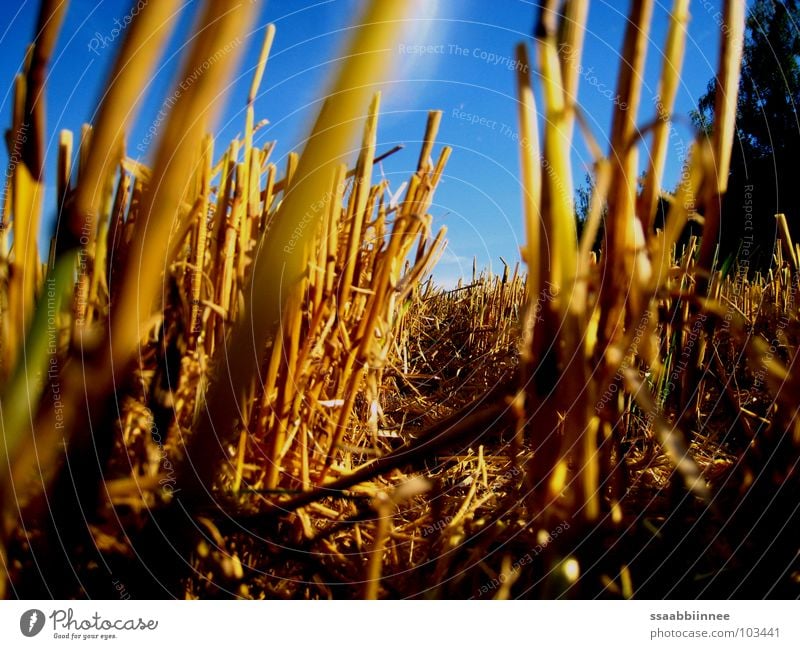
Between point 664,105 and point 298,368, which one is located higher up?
point 664,105

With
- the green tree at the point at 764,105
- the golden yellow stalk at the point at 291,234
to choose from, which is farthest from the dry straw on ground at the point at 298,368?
the green tree at the point at 764,105

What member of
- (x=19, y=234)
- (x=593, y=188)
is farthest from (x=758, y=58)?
(x=19, y=234)

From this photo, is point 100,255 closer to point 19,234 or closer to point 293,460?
point 19,234

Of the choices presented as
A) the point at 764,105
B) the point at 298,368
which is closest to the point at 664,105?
the point at 764,105

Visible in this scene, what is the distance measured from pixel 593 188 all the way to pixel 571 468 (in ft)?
0.66

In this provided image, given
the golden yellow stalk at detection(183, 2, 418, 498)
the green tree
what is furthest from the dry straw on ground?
the green tree

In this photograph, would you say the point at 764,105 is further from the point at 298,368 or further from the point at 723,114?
the point at 298,368

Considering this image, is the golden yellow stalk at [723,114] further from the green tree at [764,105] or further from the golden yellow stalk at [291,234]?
the golden yellow stalk at [291,234]

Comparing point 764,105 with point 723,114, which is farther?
point 764,105

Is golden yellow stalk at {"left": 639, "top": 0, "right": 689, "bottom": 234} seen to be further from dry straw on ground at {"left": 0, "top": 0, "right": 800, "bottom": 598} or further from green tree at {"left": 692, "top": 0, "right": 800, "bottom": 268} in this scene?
green tree at {"left": 692, "top": 0, "right": 800, "bottom": 268}

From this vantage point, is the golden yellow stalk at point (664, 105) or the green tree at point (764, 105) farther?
the green tree at point (764, 105)

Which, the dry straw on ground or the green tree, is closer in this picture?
the dry straw on ground

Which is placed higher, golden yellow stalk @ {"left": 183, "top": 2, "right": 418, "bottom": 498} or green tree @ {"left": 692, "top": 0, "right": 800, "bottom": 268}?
green tree @ {"left": 692, "top": 0, "right": 800, "bottom": 268}

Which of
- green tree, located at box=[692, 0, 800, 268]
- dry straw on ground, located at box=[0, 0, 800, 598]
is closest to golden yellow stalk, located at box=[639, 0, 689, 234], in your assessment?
dry straw on ground, located at box=[0, 0, 800, 598]
